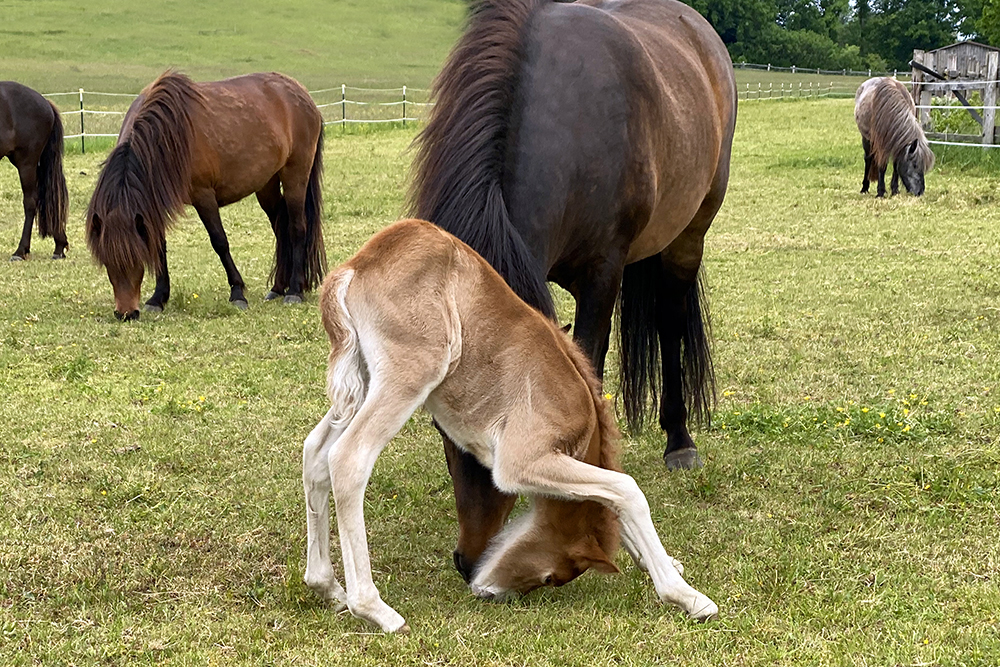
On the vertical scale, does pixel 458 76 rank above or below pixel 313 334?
above

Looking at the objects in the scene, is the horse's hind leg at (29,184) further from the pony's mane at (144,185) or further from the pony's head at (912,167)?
the pony's head at (912,167)

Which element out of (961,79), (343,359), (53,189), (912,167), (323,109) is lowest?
(323,109)

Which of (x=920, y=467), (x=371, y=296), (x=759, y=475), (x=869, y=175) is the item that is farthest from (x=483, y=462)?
(x=869, y=175)

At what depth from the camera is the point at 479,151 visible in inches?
130

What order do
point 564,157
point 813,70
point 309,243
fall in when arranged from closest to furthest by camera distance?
point 564,157
point 309,243
point 813,70

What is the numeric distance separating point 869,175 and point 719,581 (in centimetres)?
1299

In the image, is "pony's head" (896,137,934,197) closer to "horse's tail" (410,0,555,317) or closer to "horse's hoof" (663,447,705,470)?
"horse's hoof" (663,447,705,470)

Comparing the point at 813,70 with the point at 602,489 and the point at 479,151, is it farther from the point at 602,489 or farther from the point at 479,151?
the point at 602,489

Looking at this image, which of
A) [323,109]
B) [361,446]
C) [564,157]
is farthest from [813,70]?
[361,446]

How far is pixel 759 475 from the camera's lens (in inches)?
178

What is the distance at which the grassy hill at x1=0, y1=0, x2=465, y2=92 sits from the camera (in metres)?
43.1

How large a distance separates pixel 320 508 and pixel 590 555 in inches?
32.1

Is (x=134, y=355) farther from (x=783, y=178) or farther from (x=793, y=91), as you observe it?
(x=793, y=91)

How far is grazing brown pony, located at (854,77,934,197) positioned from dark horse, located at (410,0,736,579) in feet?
34.6
